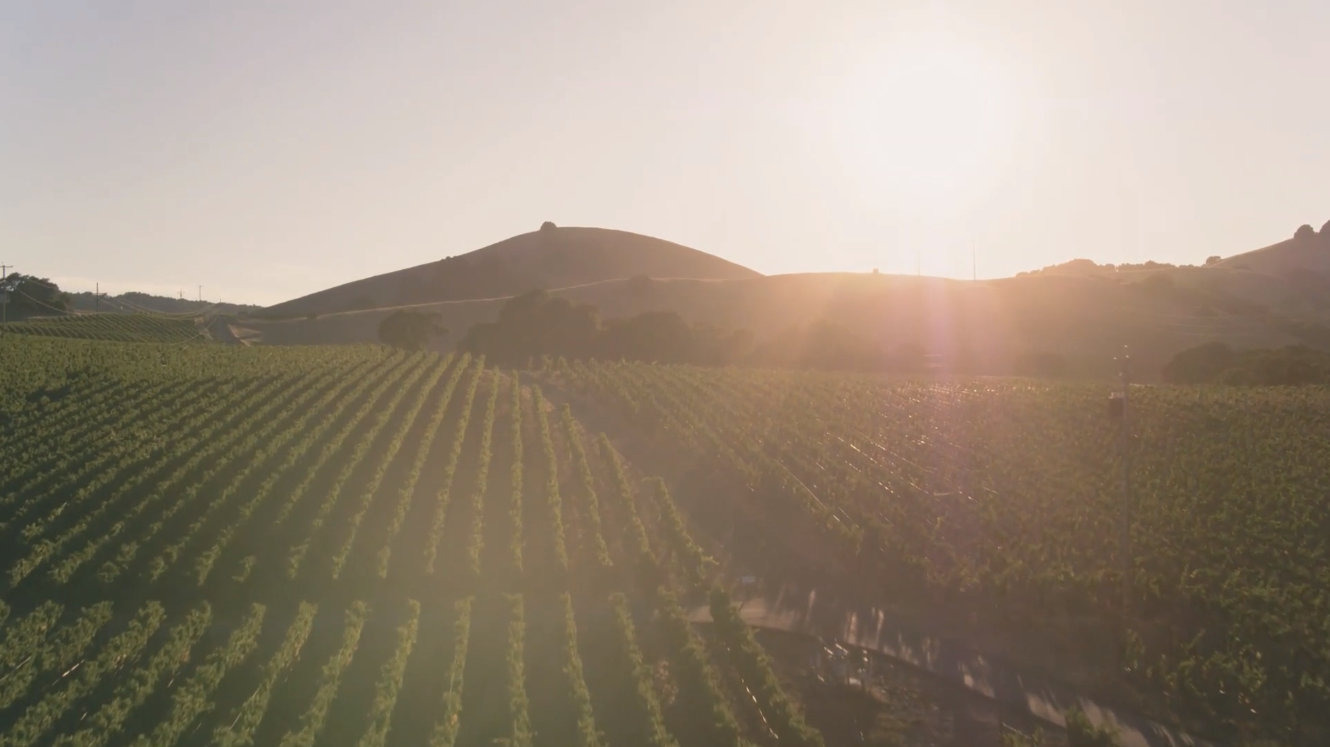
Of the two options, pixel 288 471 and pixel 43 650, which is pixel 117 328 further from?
pixel 43 650

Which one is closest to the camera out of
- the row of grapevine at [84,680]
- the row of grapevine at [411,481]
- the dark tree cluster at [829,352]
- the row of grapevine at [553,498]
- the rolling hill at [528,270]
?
the row of grapevine at [84,680]

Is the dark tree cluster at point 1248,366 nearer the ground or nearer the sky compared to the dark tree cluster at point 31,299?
nearer the ground

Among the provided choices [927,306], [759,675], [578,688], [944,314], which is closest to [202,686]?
[578,688]

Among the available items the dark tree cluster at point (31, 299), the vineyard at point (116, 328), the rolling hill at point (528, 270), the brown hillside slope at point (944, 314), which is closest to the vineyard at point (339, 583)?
the vineyard at point (116, 328)

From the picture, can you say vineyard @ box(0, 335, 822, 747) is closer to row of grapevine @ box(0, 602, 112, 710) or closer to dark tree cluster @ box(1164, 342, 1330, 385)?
row of grapevine @ box(0, 602, 112, 710)

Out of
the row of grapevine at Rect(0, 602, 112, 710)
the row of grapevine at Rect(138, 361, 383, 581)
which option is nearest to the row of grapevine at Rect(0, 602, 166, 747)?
the row of grapevine at Rect(0, 602, 112, 710)

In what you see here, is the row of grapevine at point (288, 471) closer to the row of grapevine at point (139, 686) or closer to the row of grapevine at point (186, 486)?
the row of grapevine at point (186, 486)
